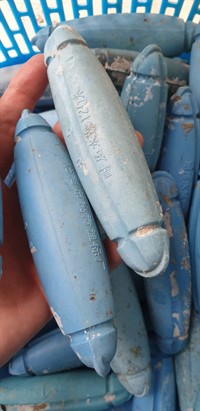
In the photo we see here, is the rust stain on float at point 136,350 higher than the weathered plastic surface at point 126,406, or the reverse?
the rust stain on float at point 136,350

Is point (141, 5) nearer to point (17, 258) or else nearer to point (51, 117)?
point (51, 117)

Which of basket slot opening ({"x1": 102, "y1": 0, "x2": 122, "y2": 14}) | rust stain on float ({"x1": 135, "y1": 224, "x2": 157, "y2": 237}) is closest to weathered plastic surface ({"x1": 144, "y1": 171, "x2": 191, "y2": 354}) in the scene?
rust stain on float ({"x1": 135, "y1": 224, "x2": 157, "y2": 237})

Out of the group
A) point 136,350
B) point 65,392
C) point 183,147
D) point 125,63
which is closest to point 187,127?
point 183,147

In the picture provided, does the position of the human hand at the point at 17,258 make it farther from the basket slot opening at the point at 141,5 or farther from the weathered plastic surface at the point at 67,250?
the basket slot opening at the point at 141,5

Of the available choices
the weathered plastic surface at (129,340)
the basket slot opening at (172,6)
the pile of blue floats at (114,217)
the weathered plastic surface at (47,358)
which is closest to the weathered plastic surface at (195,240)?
the pile of blue floats at (114,217)

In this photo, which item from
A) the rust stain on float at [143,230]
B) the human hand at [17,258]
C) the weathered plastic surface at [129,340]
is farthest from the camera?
the weathered plastic surface at [129,340]
